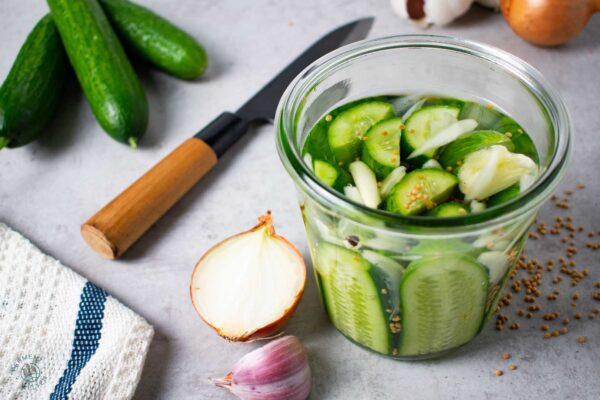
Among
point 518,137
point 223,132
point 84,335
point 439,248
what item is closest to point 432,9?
point 223,132

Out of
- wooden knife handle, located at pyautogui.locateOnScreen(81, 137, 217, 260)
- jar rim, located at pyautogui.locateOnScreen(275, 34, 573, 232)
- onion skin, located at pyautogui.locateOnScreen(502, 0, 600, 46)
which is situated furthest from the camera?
onion skin, located at pyautogui.locateOnScreen(502, 0, 600, 46)

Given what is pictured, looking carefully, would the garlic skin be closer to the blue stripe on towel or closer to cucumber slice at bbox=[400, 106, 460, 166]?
the blue stripe on towel

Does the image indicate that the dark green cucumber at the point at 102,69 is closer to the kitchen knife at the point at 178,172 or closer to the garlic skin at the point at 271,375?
the kitchen knife at the point at 178,172

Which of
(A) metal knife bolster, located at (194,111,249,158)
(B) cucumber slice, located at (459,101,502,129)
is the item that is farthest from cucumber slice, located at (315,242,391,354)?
(A) metal knife bolster, located at (194,111,249,158)

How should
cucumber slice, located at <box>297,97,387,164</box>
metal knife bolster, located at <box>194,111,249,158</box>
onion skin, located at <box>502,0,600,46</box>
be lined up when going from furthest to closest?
onion skin, located at <box>502,0,600,46</box> < metal knife bolster, located at <box>194,111,249,158</box> < cucumber slice, located at <box>297,97,387,164</box>

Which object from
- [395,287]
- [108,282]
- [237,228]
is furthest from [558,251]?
[108,282]

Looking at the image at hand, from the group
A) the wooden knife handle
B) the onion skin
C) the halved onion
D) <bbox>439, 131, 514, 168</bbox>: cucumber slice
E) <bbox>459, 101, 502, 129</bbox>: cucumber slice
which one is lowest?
the onion skin

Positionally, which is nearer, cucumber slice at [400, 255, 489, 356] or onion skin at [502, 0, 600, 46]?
cucumber slice at [400, 255, 489, 356]
